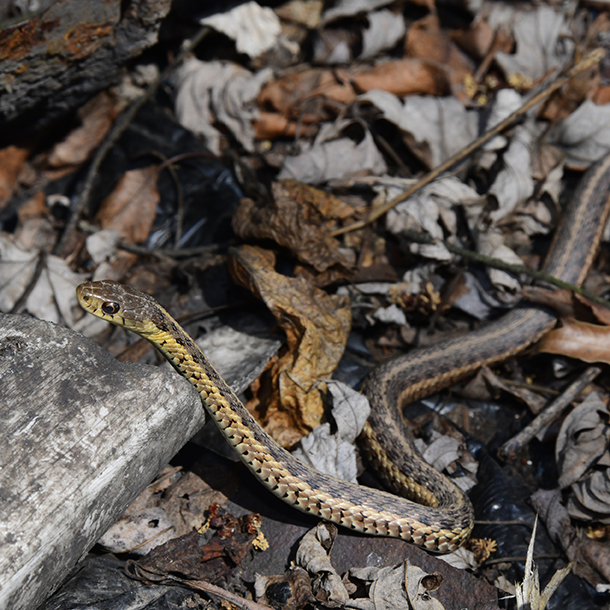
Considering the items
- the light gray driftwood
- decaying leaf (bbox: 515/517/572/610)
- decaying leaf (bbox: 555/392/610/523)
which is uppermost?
the light gray driftwood

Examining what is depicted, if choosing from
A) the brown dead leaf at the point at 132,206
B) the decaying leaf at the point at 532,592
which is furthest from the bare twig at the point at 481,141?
the decaying leaf at the point at 532,592

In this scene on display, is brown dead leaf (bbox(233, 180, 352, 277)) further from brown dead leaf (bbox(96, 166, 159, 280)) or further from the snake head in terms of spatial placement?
the snake head

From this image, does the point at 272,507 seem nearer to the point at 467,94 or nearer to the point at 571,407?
the point at 571,407

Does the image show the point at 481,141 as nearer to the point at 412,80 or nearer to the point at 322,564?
the point at 412,80

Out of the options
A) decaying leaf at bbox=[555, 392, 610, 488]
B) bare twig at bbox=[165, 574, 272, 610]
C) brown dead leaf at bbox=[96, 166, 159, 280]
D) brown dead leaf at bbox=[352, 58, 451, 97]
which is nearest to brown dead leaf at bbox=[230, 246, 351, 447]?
bare twig at bbox=[165, 574, 272, 610]

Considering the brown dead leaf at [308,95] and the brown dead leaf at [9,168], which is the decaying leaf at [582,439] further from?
the brown dead leaf at [9,168]

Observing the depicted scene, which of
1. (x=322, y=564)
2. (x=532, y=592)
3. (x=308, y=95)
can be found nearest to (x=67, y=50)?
(x=308, y=95)
